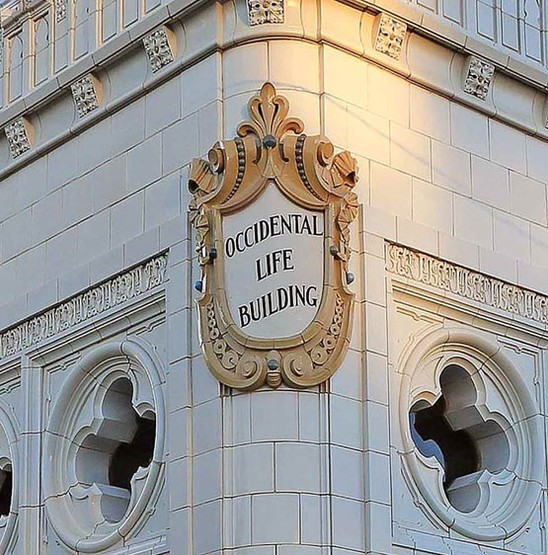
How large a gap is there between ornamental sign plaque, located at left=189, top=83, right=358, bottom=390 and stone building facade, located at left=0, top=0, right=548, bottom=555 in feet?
0.12

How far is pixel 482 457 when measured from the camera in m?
20.3

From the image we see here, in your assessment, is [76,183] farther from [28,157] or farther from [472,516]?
[472,516]

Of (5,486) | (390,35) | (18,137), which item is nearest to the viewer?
(390,35)

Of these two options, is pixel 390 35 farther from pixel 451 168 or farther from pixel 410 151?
pixel 451 168

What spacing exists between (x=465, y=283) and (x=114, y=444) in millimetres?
4153

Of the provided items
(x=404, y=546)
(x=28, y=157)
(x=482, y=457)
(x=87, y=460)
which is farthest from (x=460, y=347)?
(x=28, y=157)

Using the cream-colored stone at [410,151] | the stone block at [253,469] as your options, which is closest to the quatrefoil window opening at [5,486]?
the stone block at [253,469]

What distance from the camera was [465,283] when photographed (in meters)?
20.0

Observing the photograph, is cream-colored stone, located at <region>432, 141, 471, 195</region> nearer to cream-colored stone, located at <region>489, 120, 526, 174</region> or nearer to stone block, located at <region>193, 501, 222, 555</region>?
cream-colored stone, located at <region>489, 120, 526, 174</region>

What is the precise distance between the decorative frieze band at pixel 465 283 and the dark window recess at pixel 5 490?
5259 mm

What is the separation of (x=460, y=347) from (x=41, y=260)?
489cm

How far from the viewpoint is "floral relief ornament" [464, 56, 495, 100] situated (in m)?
20.6

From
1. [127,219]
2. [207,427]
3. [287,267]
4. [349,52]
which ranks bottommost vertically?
[207,427]


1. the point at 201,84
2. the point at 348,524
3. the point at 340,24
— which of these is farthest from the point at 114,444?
the point at 340,24
